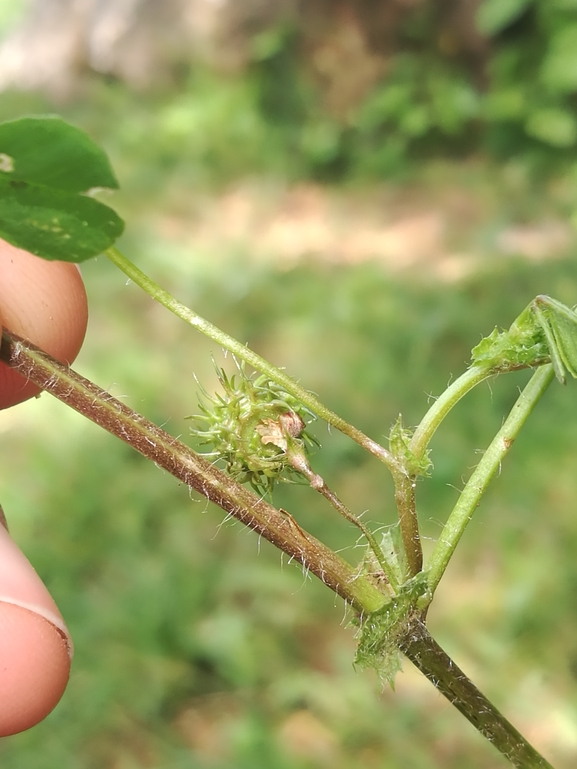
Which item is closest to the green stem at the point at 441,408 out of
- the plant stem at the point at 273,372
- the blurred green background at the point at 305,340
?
the plant stem at the point at 273,372

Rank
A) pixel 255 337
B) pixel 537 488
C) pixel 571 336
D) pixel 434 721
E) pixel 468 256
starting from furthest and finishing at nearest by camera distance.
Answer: pixel 468 256, pixel 255 337, pixel 537 488, pixel 434 721, pixel 571 336

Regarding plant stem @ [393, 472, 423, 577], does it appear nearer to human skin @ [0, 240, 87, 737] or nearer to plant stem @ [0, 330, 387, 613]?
plant stem @ [0, 330, 387, 613]

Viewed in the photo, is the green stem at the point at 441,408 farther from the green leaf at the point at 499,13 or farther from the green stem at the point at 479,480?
the green leaf at the point at 499,13

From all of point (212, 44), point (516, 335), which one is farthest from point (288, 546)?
point (212, 44)

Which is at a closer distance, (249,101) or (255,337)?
(255,337)

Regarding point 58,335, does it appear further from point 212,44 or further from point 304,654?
point 212,44

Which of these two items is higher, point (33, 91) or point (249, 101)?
point (249, 101)

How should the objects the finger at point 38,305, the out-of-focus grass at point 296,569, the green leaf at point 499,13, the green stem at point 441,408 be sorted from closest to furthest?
the green stem at point 441,408, the finger at point 38,305, the out-of-focus grass at point 296,569, the green leaf at point 499,13
